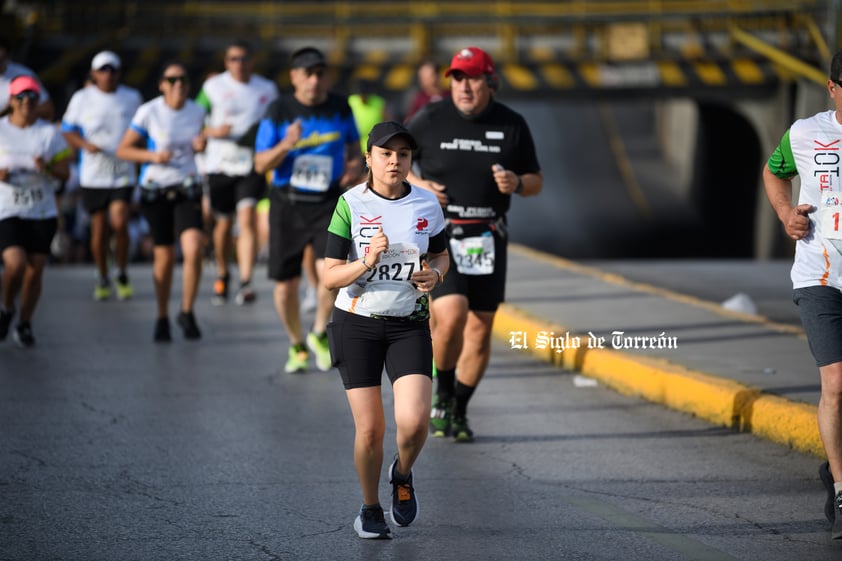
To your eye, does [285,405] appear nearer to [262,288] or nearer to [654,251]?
[262,288]

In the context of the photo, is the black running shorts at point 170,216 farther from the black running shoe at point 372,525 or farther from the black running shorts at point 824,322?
the black running shorts at point 824,322

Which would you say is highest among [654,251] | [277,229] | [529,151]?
[529,151]

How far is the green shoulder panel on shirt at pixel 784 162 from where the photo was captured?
667 centimetres

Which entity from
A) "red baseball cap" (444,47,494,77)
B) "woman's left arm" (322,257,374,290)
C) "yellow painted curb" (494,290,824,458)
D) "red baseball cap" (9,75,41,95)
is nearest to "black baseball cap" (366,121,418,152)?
"woman's left arm" (322,257,374,290)

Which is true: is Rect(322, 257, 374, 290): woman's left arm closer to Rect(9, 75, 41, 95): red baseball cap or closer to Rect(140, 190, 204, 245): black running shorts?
Rect(9, 75, 41, 95): red baseball cap

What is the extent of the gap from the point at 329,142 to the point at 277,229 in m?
0.71

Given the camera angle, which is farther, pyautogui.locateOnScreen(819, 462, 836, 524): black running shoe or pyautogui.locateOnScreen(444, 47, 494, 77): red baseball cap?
pyautogui.locateOnScreen(444, 47, 494, 77): red baseball cap

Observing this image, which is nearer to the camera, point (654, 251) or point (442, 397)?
point (442, 397)

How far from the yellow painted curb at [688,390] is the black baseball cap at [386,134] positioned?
3.05m

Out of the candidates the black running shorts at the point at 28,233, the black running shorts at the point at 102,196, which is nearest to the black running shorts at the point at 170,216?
the black running shorts at the point at 28,233

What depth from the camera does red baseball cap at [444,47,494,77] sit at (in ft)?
27.1

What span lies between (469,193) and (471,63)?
72cm

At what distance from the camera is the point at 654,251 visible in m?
29.5

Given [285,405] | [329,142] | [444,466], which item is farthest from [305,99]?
[444,466]
